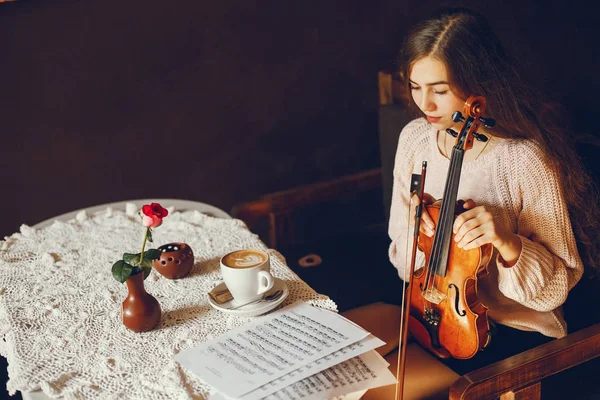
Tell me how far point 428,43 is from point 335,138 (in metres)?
1.36

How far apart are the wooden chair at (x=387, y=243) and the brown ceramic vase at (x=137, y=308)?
580 millimetres

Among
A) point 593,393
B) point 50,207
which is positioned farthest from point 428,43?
point 50,207

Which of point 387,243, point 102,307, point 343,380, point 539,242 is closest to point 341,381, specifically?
point 343,380

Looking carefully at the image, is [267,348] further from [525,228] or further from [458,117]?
[525,228]

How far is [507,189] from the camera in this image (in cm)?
153

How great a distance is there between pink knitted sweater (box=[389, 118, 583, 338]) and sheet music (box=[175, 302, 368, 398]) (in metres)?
0.34

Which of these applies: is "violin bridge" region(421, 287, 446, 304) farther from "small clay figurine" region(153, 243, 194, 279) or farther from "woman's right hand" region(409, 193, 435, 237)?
"small clay figurine" region(153, 243, 194, 279)

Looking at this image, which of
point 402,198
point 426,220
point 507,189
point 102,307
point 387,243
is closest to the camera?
point 102,307

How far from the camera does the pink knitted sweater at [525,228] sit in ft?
4.64

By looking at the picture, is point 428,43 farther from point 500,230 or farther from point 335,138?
point 335,138

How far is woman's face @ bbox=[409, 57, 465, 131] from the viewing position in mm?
1450

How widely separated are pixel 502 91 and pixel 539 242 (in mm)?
358

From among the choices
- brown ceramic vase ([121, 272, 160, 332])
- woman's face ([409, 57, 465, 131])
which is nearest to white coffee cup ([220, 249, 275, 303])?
brown ceramic vase ([121, 272, 160, 332])

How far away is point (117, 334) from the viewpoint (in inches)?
48.0
